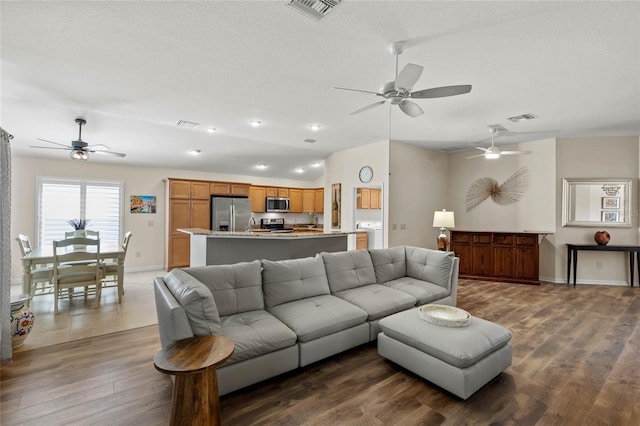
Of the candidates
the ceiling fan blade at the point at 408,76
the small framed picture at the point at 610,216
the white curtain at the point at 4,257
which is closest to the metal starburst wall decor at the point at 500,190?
the small framed picture at the point at 610,216

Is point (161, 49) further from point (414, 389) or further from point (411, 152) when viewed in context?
point (411, 152)

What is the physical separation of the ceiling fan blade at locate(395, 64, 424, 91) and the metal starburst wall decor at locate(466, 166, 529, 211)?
16.3 ft

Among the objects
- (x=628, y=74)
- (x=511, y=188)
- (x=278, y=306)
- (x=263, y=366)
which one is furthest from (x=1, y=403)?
(x=511, y=188)

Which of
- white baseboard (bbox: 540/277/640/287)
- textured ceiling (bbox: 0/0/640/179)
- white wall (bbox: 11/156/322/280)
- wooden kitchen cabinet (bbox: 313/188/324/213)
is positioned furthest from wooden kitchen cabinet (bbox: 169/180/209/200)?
white baseboard (bbox: 540/277/640/287)

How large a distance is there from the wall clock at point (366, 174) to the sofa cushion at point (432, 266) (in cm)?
226

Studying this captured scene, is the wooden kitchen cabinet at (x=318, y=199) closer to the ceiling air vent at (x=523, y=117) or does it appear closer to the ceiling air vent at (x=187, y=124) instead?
the ceiling air vent at (x=187, y=124)

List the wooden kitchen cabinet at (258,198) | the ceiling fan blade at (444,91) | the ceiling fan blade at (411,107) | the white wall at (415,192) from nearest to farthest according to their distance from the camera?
the ceiling fan blade at (444,91) < the ceiling fan blade at (411,107) < the white wall at (415,192) < the wooden kitchen cabinet at (258,198)

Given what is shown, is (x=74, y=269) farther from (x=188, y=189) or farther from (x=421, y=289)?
(x=421, y=289)

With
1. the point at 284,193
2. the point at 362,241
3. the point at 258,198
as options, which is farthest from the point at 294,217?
the point at 362,241

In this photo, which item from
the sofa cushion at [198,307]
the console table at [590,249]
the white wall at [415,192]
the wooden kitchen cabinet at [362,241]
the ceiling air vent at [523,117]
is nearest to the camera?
the sofa cushion at [198,307]

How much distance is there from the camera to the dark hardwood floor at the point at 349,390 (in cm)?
191

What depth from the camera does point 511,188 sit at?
Result: 6.10m

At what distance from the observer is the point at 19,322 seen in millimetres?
2783

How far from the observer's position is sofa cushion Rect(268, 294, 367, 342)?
2.46 m
